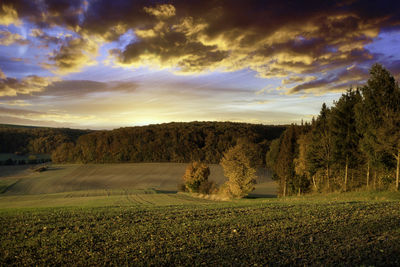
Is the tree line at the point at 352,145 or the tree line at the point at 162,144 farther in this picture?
the tree line at the point at 162,144

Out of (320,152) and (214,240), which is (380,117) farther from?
(214,240)

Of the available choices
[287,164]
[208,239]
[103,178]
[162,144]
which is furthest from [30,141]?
[208,239]

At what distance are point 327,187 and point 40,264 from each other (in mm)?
44804

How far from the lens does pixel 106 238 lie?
37.3 ft

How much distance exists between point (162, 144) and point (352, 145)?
90.9 meters

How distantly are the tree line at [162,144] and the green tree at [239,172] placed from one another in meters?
65.0

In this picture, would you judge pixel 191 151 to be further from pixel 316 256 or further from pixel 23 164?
pixel 316 256

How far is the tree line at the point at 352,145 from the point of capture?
94.6ft

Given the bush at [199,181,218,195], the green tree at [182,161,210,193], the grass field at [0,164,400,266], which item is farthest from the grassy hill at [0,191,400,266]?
the green tree at [182,161,210,193]

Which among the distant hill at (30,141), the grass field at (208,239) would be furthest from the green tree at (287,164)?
the distant hill at (30,141)

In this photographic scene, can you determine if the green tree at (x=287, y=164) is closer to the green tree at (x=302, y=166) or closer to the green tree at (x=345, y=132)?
the green tree at (x=302, y=166)

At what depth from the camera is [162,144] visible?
394 ft

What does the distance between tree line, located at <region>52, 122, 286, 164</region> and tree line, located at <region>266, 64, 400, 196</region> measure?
2212 inches

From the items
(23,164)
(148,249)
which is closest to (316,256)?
(148,249)
